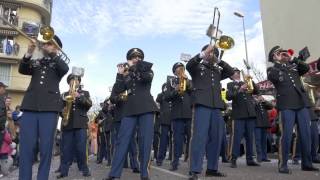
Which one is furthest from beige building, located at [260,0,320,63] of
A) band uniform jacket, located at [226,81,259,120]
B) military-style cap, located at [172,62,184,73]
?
military-style cap, located at [172,62,184,73]

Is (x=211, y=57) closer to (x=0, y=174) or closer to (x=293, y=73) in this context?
(x=293, y=73)

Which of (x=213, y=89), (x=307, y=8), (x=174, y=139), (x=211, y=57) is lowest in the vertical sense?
(x=174, y=139)

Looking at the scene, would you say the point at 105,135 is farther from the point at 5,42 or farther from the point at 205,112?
the point at 5,42

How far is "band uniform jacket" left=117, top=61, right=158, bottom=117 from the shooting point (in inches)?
271

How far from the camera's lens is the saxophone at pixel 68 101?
Answer: 881 centimetres

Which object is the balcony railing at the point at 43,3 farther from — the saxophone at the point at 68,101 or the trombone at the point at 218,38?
the trombone at the point at 218,38

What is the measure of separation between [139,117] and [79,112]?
2.43 m

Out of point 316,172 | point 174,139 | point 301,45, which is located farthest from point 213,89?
point 301,45

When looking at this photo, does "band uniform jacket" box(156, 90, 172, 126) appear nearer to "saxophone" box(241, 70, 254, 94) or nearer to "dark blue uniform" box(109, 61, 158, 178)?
"saxophone" box(241, 70, 254, 94)

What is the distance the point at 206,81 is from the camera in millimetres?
7117

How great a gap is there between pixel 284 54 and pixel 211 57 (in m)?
1.70

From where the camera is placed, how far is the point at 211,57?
7.18m

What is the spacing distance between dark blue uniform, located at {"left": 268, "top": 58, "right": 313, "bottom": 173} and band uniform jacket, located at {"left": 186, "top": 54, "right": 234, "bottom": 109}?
110 cm

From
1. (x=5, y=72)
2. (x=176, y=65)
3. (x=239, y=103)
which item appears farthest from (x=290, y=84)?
(x=5, y=72)
